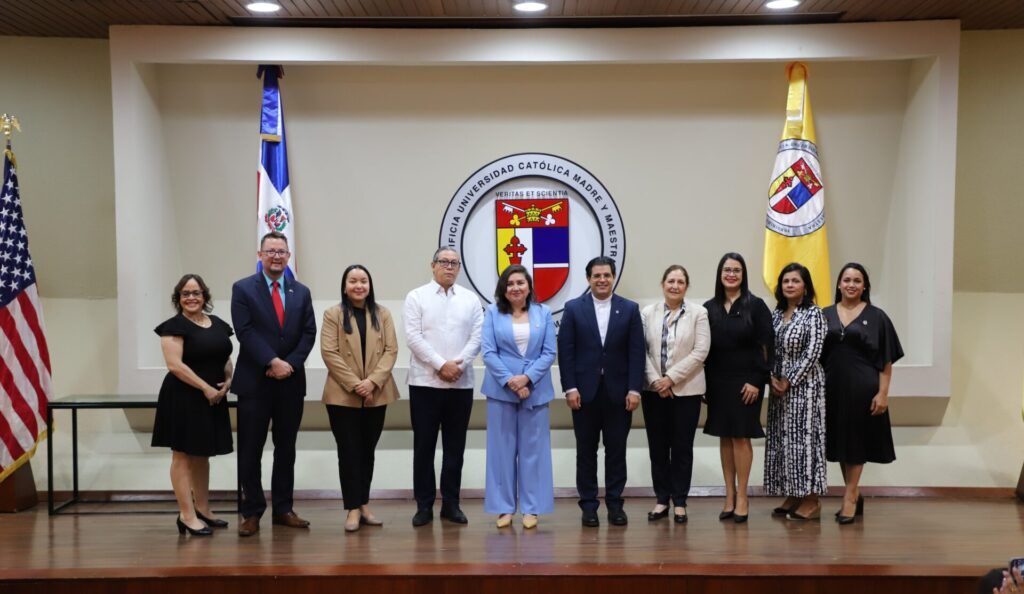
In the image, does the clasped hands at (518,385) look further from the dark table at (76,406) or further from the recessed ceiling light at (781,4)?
the recessed ceiling light at (781,4)

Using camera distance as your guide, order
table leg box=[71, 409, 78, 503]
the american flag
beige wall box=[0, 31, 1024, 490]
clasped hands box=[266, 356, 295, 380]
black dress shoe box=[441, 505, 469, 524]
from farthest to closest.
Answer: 1. beige wall box=[0, 31, 1024, 490]
2. table leg box=[71, 409, 78, 503]
3. the american flag
4. black dress shoe box=[441, 505, 469, 524]
5. clasped hands box=[266, 356, 295, 380]

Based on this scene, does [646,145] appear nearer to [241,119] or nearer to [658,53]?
[658,53]

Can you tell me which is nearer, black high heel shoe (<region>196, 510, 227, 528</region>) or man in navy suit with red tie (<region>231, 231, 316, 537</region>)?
man in navy suit with red tie (<region>231, 231, 316, 537</region>)

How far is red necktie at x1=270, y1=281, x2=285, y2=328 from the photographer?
4711mm

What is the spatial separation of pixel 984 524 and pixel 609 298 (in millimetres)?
2316

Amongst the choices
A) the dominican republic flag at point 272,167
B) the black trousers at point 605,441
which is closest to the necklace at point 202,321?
the dominican republic flag at point 272,167

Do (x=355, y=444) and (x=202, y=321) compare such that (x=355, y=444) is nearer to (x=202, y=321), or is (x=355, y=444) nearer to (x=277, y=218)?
(x=202, y=321)

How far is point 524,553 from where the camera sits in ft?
14.0

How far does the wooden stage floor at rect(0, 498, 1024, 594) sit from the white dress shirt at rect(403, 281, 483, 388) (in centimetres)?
77

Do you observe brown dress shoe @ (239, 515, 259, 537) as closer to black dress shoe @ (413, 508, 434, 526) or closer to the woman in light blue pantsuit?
black dress shoe @ (413, 508, 434, 526)

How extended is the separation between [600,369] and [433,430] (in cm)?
91

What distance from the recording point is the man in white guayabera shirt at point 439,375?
15.9 ft

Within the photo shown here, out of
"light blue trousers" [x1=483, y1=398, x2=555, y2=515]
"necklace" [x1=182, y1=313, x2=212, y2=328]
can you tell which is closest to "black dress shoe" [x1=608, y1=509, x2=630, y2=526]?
"light blue trousers" [x1=483, y1=398, x2=555, y2=515]

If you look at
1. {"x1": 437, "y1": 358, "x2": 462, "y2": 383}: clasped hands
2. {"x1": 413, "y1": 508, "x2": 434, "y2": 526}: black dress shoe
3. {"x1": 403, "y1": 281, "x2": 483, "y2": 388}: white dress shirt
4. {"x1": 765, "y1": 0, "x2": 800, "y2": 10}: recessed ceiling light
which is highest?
{"x1": 765, "y1": 0, "x2": 800, "y2": 10}: recessed ceiling light
